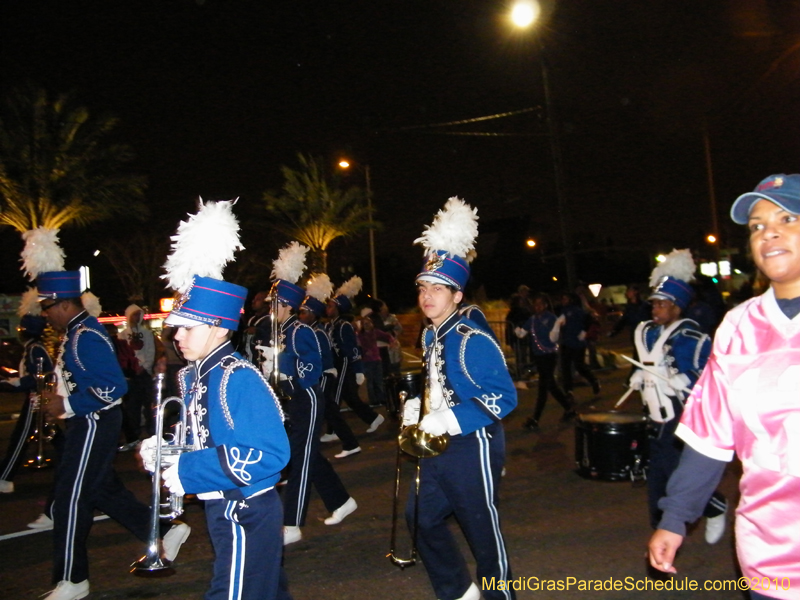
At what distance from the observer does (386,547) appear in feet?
18.4

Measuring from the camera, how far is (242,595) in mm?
2961

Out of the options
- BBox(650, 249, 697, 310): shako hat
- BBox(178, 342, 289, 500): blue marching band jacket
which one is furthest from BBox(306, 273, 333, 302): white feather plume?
BBox(178, 342, 289, 500): blue marching band jacket

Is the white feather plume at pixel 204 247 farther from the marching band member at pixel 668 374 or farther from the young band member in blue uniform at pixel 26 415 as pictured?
the young band member in blue uniform at pixel 26 415

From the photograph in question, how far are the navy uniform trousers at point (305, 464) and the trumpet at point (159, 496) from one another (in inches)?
92.6

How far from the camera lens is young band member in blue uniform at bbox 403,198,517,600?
12.6 ft

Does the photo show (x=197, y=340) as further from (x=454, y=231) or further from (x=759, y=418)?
(x=759, y=418)

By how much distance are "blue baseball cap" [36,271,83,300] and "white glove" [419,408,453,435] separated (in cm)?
301

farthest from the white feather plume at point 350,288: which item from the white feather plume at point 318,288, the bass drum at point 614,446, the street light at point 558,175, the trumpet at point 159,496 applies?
the trumpet at point 159,496

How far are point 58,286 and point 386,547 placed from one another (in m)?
3.17

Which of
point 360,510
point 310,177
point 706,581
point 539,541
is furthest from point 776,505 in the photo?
point 310,177

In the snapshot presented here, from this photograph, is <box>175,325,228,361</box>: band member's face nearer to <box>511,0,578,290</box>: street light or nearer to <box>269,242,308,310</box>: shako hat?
<box>269,242,308,310</box>: shako hat

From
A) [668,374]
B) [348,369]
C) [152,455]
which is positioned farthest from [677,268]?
[348,369]

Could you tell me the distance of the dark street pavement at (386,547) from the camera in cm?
488

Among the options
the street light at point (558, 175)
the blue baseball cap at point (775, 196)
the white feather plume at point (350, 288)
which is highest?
the street light at point (558, 175)
